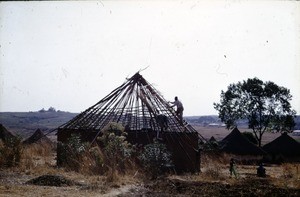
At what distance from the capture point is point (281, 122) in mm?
36219

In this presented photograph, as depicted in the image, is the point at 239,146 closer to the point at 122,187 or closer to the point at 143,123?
the point at 143,123

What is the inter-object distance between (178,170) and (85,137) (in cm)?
442

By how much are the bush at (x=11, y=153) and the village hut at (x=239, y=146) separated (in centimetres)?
1521

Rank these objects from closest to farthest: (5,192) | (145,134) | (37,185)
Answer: (5,192) < (37,185) < (145,134)

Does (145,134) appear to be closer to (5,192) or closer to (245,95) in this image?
(5,192)

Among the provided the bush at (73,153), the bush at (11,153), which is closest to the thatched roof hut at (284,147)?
the bush at (73,153)

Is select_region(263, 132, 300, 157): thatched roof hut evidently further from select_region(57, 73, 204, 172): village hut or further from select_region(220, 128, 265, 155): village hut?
select_region(57, 73, 204, 172): village hut

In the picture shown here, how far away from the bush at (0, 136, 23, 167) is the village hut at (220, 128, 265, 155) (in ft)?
49.9

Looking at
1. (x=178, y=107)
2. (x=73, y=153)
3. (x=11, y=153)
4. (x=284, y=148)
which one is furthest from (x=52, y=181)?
(x=284, y=148)

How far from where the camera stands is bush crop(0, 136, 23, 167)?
583 inches

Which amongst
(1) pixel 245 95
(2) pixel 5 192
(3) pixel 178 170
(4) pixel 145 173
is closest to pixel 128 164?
(4) pixel 145 173

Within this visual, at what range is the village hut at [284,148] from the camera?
85.3 ft

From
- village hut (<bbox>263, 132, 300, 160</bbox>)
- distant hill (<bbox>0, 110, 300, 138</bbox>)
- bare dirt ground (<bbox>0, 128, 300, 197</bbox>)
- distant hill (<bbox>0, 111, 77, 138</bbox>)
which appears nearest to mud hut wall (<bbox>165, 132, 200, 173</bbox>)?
bare dirt ground (<bbox>0, 128, 300, 197</bbox>)

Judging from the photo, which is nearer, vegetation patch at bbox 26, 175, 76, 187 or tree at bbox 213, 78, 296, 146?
vegetation patch at bbox 26, 175, 76, 187
